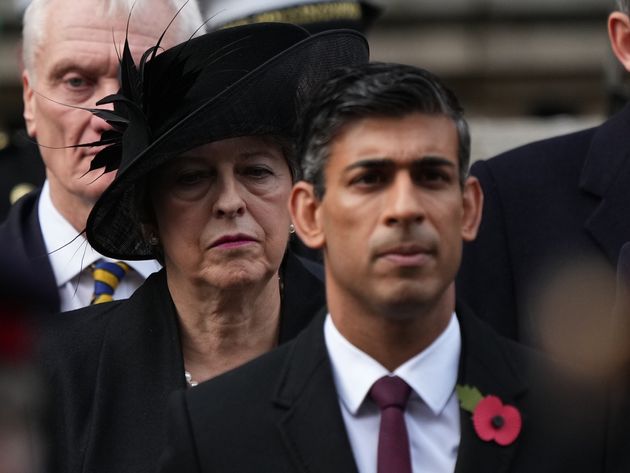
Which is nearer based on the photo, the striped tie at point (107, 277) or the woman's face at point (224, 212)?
the woman's face at point (224, 212)

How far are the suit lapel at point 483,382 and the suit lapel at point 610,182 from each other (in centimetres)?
92

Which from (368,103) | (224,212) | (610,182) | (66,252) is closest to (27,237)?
(66,252)

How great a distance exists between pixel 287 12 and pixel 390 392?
11.2 feet

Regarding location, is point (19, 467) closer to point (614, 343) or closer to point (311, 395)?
point (311, 395)

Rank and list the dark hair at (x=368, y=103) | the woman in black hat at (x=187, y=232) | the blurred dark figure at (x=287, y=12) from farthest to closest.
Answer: the blurred dark figure at (x=287, y=12) < the woman in black hat at (x=187, y=232) < the dark hair at (x=368, y=103)

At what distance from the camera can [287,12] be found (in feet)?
20.0

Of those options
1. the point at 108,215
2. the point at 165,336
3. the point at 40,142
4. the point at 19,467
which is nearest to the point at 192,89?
the point at 108,215

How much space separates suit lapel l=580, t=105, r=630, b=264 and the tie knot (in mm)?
1157

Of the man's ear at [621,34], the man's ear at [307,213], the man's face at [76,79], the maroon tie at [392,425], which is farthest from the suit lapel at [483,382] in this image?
the man's face at [76,79]

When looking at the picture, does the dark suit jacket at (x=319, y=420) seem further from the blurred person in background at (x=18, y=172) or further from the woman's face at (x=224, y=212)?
the blurred person in background at (x=18, y=172)

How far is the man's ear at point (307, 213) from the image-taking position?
3053 millimetres

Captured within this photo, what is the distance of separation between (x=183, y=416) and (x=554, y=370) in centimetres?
70

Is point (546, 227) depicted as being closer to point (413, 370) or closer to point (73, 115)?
point (413, 370)

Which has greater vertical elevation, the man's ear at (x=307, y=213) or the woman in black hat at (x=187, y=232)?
the man's ear at (x=307, y=213)
